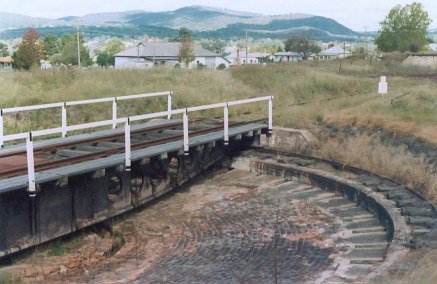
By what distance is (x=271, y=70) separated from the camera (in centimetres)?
3362

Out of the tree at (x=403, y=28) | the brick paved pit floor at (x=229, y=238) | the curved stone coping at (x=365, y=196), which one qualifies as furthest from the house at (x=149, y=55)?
the brick paved pit floor at (x=229, y=238)

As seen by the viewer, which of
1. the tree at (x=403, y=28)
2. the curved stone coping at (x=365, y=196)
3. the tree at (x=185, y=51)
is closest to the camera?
the curved stone coping at (x=365, y=196)

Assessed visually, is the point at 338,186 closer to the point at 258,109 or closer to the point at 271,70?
the point at 258,109

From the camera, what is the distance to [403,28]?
93.7m


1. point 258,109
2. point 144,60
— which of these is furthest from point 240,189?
point 144,60

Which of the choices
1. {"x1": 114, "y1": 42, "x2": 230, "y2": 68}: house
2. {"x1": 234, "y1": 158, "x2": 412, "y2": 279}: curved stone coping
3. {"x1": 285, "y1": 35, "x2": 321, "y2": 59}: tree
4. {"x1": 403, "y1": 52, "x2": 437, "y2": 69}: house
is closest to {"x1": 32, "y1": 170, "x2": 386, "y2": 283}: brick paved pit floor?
{"x1": 234, "y1": 158, "x2": 412, "y2": 279}: curved stone coping

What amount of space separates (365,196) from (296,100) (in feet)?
55.1

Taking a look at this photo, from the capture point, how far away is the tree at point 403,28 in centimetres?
9225

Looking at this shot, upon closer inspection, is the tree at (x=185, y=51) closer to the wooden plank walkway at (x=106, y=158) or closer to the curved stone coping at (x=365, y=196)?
the wooden plank walkway at (x=106, y=158)

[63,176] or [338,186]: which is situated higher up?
[63,176]

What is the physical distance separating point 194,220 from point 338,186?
3612mm

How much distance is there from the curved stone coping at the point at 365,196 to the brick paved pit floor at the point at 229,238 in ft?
0.90

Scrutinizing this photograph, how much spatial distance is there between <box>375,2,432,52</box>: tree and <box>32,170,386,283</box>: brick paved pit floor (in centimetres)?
8510

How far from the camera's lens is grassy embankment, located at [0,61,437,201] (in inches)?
568
